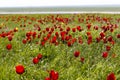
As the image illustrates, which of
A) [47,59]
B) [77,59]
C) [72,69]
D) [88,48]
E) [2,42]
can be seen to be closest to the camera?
[72,69]

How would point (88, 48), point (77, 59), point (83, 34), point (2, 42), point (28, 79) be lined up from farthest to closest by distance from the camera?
point (83, 34) → point (2, 42) → point (88, 48) → point (77, 59) → point (28, 79)

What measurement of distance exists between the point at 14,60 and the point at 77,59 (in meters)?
1.30

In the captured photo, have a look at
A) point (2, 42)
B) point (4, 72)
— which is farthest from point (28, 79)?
point (2, 42)

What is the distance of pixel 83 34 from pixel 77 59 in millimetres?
3521

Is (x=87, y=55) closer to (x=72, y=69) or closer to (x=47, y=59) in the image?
(x=47, y=59)

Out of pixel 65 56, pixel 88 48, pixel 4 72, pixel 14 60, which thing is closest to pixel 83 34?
pixel 88 48

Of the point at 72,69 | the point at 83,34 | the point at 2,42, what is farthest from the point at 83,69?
the point at 83,34

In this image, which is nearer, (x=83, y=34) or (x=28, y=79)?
(x=28, y=79)

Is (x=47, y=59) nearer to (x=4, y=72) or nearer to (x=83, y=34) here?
(x=4, y=72)

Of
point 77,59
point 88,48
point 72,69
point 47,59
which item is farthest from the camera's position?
point 88,48

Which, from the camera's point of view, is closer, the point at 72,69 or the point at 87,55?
the point at 72,69

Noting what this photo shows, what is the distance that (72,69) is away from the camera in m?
5.70

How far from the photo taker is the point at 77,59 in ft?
21.1

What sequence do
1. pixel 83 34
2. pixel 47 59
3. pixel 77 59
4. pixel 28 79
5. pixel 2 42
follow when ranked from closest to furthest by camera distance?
pixel 28 79, pixel 77 59, pixel 47 59, pixel 2 42, pixel 83 34
